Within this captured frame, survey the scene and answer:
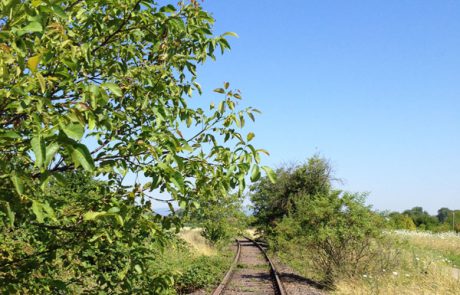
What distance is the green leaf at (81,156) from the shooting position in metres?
1.76

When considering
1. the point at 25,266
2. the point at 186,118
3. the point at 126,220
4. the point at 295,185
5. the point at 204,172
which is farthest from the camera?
the point at 295,185

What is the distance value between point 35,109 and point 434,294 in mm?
9310

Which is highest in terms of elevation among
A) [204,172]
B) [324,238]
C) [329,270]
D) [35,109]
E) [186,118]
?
[186,118]

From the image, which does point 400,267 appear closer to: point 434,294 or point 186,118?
point 434,294

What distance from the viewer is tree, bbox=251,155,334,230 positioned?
1231 inches

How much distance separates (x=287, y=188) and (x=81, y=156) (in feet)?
110

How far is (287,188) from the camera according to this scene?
114 ft

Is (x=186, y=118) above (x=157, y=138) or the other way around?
above

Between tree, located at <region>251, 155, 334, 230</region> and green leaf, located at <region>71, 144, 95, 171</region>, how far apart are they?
27.1m

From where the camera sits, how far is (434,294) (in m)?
9.24

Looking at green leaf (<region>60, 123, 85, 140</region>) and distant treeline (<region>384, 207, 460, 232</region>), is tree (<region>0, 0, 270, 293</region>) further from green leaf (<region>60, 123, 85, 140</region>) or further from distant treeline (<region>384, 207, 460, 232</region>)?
distant treeline (<region>384, 207, 460, 232</region>)

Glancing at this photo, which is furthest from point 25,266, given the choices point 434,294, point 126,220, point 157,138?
point 434,294

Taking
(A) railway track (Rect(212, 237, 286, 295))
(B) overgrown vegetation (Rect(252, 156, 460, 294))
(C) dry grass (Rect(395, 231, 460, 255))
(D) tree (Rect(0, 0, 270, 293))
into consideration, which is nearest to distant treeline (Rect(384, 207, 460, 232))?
(B) overgrown vegetation (Rect(252, 156, 460, 294))

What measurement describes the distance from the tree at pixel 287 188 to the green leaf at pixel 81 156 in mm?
27095
